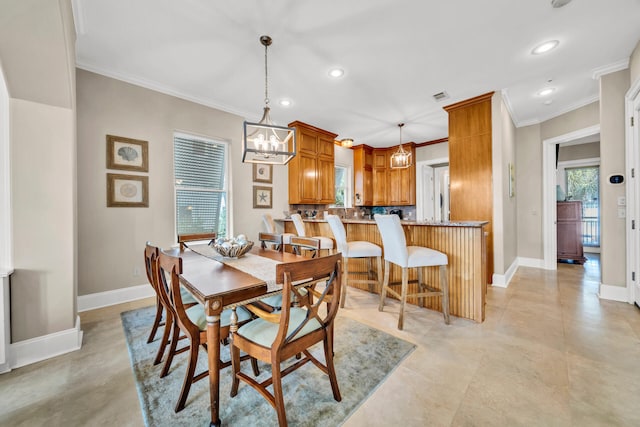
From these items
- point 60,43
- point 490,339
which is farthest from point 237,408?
point 60,43

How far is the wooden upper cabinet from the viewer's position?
186 inches

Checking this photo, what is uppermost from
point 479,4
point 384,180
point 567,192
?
point 479,4

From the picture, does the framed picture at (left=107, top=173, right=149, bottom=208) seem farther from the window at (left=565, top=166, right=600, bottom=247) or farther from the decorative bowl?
the window at (left=565, top=166, right=600, bottom=247)

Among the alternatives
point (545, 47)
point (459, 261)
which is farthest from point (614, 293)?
point (545, 47)

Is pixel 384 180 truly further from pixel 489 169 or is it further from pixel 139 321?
pixel 139 321

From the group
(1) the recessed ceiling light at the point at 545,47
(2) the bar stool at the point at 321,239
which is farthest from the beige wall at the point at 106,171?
(1) the recessed ceiling light at the point at 545,47

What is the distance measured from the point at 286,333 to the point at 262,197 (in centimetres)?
344

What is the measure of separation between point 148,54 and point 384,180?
5408 millimetres

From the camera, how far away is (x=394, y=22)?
2.20 meters

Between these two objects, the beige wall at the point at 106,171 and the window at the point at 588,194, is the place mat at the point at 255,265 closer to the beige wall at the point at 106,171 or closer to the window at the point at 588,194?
the beige wall at the point at 106,171

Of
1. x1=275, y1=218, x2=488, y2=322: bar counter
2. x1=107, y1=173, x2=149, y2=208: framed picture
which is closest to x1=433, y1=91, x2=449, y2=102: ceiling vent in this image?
x1=275, y1=218, x2=488, y2=322: bar counter

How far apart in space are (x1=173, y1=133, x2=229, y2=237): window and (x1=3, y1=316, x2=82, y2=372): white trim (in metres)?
1.71

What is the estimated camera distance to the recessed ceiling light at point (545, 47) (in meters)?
2.47

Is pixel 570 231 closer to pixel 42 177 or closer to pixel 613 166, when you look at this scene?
pixel 613 166
